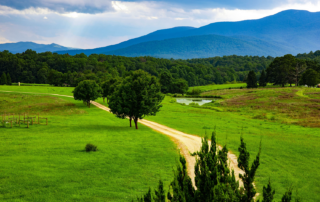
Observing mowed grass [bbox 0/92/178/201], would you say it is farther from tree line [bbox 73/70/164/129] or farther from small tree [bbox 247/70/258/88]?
small tree [bbox 247/70/258/88]

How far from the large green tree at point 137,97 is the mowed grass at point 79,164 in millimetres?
4723

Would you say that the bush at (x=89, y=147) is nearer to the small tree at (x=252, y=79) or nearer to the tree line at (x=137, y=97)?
the tree line at (x=137, y=97)

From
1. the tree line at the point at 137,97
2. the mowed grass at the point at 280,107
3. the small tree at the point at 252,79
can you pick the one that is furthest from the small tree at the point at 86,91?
the small tree at the point at 252,79

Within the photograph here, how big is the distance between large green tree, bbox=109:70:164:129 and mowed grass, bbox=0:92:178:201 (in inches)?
186

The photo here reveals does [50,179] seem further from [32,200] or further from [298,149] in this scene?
[298,149]

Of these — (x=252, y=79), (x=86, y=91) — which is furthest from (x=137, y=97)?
(x=252, y=79)

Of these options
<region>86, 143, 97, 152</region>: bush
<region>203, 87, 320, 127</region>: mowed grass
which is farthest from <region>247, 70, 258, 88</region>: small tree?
<region>86, 143, 97, 152</region>: bush

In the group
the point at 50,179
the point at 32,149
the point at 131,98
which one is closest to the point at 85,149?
the point at 32,149

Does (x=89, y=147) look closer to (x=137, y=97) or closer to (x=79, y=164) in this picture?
(x=79, y=164)

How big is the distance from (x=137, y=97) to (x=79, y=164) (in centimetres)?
1804

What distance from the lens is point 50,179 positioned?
13633mm

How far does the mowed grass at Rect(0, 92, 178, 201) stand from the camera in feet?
40.1

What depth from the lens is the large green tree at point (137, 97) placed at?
33156mm

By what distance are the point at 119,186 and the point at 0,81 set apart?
131 metres
